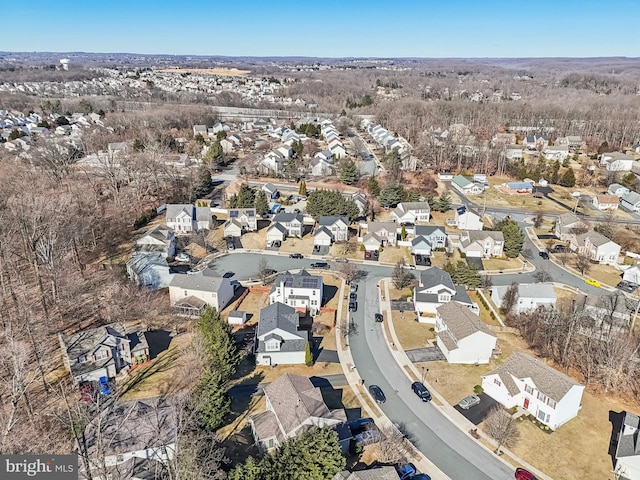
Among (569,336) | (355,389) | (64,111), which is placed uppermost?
(64,111)

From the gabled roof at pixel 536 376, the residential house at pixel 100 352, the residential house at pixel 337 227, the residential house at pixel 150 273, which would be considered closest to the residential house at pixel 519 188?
the residential house at pixel 337 227

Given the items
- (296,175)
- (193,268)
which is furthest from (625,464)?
(296,175)

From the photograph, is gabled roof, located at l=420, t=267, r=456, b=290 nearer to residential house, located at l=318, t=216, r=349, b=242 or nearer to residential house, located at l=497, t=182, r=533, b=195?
residential house, located at l=318, t=216, r=349, b=242

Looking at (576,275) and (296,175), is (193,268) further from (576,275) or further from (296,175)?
(576,275)

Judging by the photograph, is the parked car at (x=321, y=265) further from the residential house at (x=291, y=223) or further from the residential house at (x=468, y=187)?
the residential house at (x=468, y=187)

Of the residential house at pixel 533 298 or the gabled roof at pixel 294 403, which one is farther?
the residential house at pixel 533 298

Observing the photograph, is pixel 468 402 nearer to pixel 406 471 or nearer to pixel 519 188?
pixel 406 471

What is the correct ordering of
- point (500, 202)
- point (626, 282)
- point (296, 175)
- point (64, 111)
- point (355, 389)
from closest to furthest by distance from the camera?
point (355, 389) < point (626, 282) < point (500, 202) < point (296, 175) < point (64, 111)

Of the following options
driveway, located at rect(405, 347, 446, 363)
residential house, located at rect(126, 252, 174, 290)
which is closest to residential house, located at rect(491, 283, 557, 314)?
driveway, located at rect(405, 347, 446, 363)
